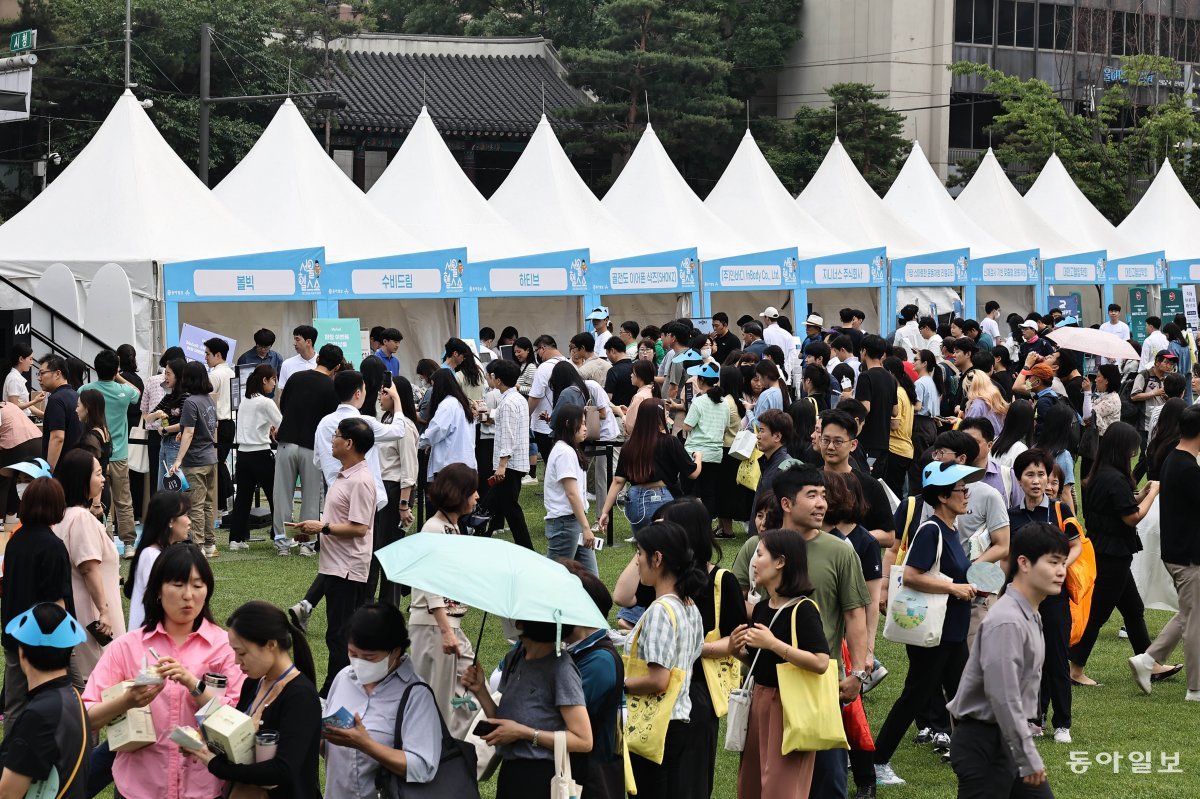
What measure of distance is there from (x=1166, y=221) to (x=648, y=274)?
13.6 metres

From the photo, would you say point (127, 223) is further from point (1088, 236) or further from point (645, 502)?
point (1088, 236)

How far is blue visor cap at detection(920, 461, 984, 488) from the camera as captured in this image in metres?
6.06

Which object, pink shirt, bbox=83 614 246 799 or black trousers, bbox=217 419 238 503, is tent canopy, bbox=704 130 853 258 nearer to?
black trousers, bbox=217 419 238 503

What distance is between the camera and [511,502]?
412 inches

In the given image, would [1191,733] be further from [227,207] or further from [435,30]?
[435,30]

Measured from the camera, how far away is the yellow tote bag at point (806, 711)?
4.94m

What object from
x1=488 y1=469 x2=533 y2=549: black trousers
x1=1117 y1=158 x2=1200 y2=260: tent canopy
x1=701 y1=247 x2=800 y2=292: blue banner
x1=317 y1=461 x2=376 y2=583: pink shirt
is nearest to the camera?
x1=317 y1=461 x2=376 y2=583: pink shirt

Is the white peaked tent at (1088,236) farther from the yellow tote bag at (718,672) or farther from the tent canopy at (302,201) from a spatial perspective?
the yellow tote bag at (718,672)

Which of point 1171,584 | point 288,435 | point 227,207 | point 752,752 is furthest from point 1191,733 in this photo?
point 227,207

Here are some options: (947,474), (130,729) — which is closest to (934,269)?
(947,474)

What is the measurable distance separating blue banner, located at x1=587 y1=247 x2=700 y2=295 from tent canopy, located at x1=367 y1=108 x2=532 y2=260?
38.7 inches

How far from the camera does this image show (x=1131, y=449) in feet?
24.4

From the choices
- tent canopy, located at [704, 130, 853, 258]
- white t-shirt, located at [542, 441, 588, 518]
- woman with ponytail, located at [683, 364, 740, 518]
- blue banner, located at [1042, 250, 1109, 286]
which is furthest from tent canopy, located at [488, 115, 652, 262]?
white t-shirt, located at [542, 441, 588, 518]

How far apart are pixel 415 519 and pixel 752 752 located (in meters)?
7.94
